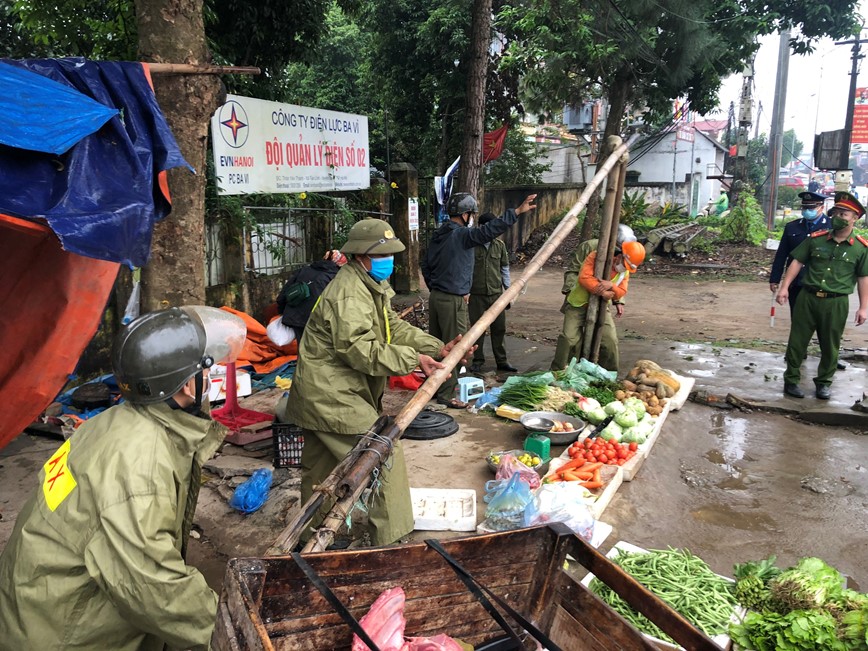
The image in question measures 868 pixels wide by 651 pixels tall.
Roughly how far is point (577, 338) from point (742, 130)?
24.3 meters

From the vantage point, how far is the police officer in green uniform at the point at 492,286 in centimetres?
829

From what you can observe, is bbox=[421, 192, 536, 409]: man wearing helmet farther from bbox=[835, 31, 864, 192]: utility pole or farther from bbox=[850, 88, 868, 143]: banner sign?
bbox=[850, 88, 868, 143]: banner sign

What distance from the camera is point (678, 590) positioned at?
330 centimetres

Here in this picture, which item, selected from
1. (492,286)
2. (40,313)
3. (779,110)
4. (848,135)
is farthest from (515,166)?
(40,313)

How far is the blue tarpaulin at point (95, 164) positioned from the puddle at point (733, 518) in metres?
4.21

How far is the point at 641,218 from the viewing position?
22125 millimetres

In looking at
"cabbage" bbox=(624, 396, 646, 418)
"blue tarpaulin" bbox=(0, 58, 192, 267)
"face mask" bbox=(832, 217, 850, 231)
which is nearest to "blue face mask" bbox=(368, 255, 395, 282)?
"blue tarpaulin" bbox=(0, 58, 192, 267)

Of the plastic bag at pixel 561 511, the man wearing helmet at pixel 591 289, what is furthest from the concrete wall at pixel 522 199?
the plastic bag at pixel 561 511

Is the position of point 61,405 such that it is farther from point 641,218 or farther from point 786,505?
point 641,218

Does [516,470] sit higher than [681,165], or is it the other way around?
[681,165]

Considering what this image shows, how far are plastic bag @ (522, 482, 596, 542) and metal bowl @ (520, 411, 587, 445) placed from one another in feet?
4.47

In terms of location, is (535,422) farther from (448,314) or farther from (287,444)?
(287,444)

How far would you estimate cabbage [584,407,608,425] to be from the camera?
19.7 ft

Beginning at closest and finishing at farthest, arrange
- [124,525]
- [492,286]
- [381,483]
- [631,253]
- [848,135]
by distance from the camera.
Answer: [124,525], [381,483], [631,253], [492,286], [848,135]
